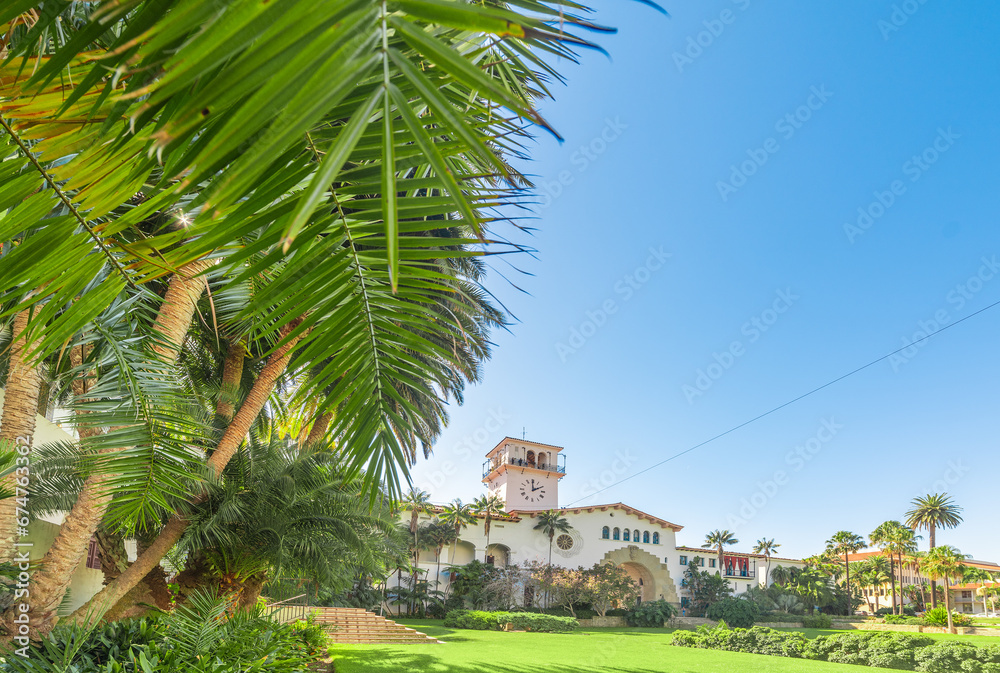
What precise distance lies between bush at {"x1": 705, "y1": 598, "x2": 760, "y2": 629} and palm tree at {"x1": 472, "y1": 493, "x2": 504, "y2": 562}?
17352mm

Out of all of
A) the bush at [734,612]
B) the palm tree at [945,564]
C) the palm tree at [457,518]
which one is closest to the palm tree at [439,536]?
the palm tree at [457,518]

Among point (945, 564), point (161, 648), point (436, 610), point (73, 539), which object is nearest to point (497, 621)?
point (436, 610)

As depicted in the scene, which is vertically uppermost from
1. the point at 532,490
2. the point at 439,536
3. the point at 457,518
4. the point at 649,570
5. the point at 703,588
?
the point at 532,490

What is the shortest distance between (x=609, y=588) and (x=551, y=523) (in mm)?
6137

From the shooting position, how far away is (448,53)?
511mm

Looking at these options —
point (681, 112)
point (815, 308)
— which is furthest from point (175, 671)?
point (815, 308)

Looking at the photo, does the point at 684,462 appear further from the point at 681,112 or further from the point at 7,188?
the point at 7,188

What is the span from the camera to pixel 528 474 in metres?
49.4

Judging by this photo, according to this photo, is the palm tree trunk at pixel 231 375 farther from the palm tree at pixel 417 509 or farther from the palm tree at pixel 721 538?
the palm tree at pixel 721 538

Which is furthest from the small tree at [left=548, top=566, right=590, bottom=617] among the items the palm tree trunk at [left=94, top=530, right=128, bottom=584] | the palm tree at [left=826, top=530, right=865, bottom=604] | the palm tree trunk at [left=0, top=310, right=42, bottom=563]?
the palm tree trunk at [left=0, top=310, right=42, bottom=563]

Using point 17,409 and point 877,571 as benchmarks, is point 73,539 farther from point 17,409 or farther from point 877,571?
point 877,571

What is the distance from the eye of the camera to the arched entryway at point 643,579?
4641 cm

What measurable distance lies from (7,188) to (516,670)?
15293 millimetres

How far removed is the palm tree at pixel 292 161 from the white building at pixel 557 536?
42.9m
